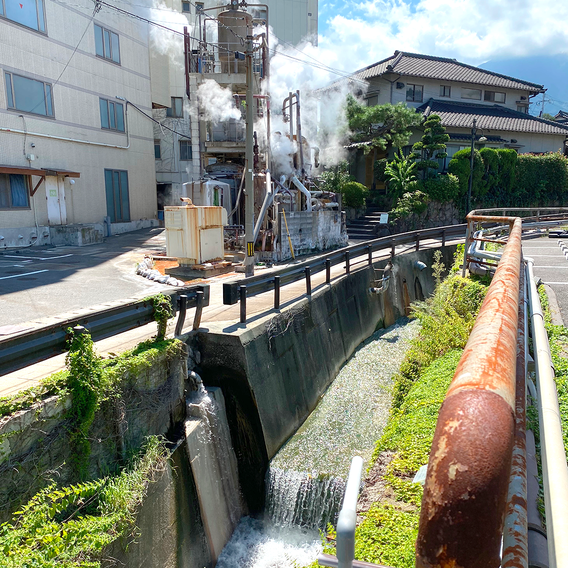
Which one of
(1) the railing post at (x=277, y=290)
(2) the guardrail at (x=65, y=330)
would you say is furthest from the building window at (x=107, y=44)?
(2) the guardrail at (x=65, y=330)

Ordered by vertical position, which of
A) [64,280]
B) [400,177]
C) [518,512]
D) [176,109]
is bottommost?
[64,280]

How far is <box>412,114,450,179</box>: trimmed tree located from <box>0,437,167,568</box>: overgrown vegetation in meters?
26.0

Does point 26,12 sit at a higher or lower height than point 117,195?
higher

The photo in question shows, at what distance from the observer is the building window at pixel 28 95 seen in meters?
18.1

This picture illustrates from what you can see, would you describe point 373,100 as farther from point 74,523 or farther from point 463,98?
point 74,523

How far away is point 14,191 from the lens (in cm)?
1841

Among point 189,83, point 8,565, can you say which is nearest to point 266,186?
point 189,83

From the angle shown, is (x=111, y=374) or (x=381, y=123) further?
(x=381, y=123)

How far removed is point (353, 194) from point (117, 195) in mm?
13100

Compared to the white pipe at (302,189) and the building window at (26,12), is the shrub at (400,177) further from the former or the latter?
the building window at (26,12)

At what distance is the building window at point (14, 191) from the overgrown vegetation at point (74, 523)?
16610 mm

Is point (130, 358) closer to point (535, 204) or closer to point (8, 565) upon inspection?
point (8, 565)

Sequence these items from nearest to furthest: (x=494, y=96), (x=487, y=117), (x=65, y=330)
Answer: (x=65, y=330), (x=487, y=117), (x=494, y=96)

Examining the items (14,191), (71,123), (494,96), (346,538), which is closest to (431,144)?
(494,96)
